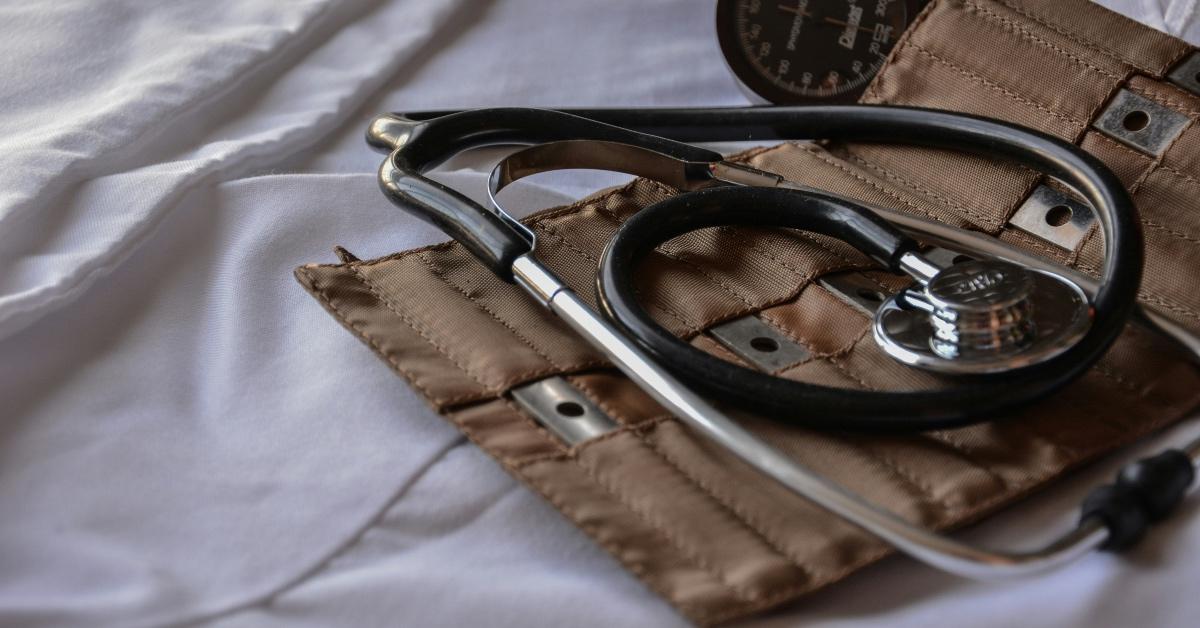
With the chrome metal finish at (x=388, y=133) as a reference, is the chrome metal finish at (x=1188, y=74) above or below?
above

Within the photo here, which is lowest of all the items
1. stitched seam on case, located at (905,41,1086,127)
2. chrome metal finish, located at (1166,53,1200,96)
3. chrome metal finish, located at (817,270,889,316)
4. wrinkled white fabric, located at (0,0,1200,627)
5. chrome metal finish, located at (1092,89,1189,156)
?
wrinkled white fabric, located at (0,0,1200,627)

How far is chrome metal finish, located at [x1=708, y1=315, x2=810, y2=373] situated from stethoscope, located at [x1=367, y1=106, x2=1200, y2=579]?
0.05 m

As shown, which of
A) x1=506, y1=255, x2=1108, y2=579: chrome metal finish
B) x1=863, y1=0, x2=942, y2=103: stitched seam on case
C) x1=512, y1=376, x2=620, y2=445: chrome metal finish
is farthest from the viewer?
x1=863, y1=0, x2=942, y2=103: stitched seam on case

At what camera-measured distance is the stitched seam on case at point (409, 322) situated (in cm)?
60

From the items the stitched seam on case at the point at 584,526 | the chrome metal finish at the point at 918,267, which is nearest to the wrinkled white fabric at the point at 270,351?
the stitched seam on case at the point at 584,526

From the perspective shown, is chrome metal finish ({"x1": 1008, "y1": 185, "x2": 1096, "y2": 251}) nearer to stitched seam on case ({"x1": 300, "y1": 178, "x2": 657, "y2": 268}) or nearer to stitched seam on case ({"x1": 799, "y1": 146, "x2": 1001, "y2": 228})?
stitched seam on case ({"x1": 799, "y1": 146, "x2": 1001, "y2": 228})

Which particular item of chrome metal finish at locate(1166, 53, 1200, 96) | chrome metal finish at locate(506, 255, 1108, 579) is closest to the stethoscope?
chrome metal finish at locate(506, 255, 1108, 579)

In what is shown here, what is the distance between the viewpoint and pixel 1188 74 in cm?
70

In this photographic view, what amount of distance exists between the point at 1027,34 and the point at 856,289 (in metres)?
0.23

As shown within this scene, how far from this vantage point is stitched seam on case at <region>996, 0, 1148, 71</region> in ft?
2.37

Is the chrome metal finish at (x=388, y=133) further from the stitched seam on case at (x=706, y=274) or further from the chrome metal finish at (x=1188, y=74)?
the chrome metal finish at (x=1188, y=74)

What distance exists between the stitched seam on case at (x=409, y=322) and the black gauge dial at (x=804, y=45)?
1.22ft

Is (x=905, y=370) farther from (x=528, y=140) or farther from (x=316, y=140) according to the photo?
(x=316, y=140)

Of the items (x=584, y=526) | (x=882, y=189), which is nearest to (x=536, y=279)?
(x=584, y=526)
